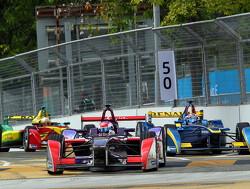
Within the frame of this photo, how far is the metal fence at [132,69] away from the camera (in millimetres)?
17453

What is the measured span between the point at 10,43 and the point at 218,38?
20868 mm

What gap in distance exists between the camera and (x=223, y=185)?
28.9 ft

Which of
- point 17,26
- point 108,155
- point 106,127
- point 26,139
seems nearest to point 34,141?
point 26,139

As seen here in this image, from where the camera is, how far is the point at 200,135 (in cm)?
1596

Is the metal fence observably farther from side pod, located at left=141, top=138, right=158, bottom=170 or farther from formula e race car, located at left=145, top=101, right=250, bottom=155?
side pod, located at left=141, top=138, right=158, bottom=170

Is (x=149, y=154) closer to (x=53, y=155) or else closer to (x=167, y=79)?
(x=53, y=155)

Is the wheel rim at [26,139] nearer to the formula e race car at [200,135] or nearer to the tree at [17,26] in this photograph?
the formula e race car at [200,135]

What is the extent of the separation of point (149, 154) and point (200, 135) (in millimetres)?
5120

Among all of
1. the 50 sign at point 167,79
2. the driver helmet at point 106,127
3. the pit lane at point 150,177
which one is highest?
the 50 sign at point 167,79

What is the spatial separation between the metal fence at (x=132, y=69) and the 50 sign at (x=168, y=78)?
0.39 meters

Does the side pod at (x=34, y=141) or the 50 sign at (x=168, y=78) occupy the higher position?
the 50 sign at (x=168, y=78)

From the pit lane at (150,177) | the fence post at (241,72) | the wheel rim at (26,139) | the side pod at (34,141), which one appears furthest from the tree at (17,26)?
the pit lane at (150,177)

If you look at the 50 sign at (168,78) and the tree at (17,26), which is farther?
the tree at (17,26)

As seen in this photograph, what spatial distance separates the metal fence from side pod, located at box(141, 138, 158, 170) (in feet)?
20.7
